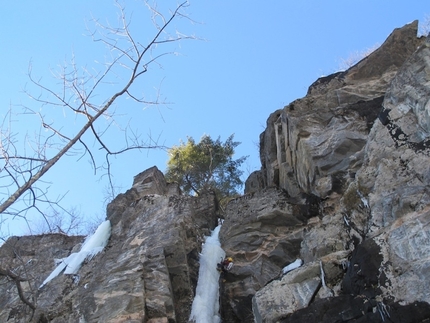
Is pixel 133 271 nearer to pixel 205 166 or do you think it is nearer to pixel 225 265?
pixel 225 265

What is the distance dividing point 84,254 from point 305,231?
567cm

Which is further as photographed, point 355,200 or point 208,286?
point 208,286

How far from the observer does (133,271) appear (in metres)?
9.48

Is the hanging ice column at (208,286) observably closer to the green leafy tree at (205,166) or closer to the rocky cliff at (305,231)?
the rocky cliff at (305,231)

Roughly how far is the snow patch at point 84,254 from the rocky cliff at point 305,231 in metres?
0.27

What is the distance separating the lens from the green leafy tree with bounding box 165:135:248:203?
20.5m

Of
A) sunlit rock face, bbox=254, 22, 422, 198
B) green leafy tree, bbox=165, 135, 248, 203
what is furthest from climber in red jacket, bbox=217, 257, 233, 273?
green leafy tree, bbox=165, 135, 248, 203

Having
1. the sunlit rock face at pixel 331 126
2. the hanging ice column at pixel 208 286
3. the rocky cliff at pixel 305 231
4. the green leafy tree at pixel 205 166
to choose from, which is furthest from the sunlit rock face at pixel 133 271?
the green leafy tree at pixel 205 166

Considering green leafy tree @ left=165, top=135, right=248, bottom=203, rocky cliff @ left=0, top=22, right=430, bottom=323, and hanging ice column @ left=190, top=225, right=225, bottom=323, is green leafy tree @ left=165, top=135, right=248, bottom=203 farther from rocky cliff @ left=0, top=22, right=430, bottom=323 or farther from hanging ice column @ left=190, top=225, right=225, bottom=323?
hanging ice column @ left=190, top=225, right=225, bottom=323

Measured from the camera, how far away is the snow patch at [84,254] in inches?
438

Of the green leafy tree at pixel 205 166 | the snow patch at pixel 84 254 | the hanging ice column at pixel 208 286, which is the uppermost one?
the green leafy tree at pixel 205 166

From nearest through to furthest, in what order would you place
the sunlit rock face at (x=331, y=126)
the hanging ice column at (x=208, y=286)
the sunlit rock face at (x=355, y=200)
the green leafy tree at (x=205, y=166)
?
Result: the sunlit rock face at (x=355, y=200), the hanging ice column at (x=208, y=286), the sunlit rock face at (x=331, y=126), the green leafy tree at (x=205, y=166)

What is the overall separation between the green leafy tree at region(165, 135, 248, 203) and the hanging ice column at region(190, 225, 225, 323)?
27.5 ft

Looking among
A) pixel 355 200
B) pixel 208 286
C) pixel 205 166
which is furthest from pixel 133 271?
pixel 205 166
